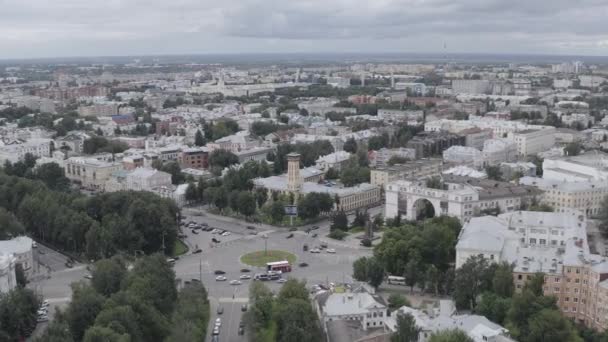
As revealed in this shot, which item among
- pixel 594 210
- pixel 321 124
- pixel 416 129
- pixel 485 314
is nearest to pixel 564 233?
pixel 485 314

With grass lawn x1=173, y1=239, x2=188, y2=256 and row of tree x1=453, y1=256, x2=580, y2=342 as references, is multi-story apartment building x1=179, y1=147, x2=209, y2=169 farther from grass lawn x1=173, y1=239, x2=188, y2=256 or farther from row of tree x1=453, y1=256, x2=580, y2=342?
row of tree x1=453, y1=256, x2=580, y2=342

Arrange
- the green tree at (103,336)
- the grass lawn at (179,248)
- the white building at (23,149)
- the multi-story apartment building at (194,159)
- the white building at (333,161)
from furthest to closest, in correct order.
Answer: the multi-story apartment building at (194,159), the white building at (23,149), the white building at (333,161), the grass lawn at (179,248), the green tree at (103,336)

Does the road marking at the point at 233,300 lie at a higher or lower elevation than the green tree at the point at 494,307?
lower

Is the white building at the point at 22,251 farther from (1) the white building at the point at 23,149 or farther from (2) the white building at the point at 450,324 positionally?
(1) the white building at the point at 23,149

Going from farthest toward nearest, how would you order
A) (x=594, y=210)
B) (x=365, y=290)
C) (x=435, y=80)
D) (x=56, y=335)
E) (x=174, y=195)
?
(x=435, y=80) < (x=174, y=195) < (x=594, y=210) < (x=365, y=290) < (x=56, y=335)

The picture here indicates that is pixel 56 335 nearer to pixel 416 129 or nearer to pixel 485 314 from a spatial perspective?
pixel 485 314

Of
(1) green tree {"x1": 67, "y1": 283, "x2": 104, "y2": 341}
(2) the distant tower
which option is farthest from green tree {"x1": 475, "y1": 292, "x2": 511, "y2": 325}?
(2) the distant tower

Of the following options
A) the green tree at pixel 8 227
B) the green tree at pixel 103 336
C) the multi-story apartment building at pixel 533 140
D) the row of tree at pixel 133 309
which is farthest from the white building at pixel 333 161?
the green tree at pixel 103 336

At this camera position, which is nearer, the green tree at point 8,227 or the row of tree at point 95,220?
the row of tree at point 95,220
